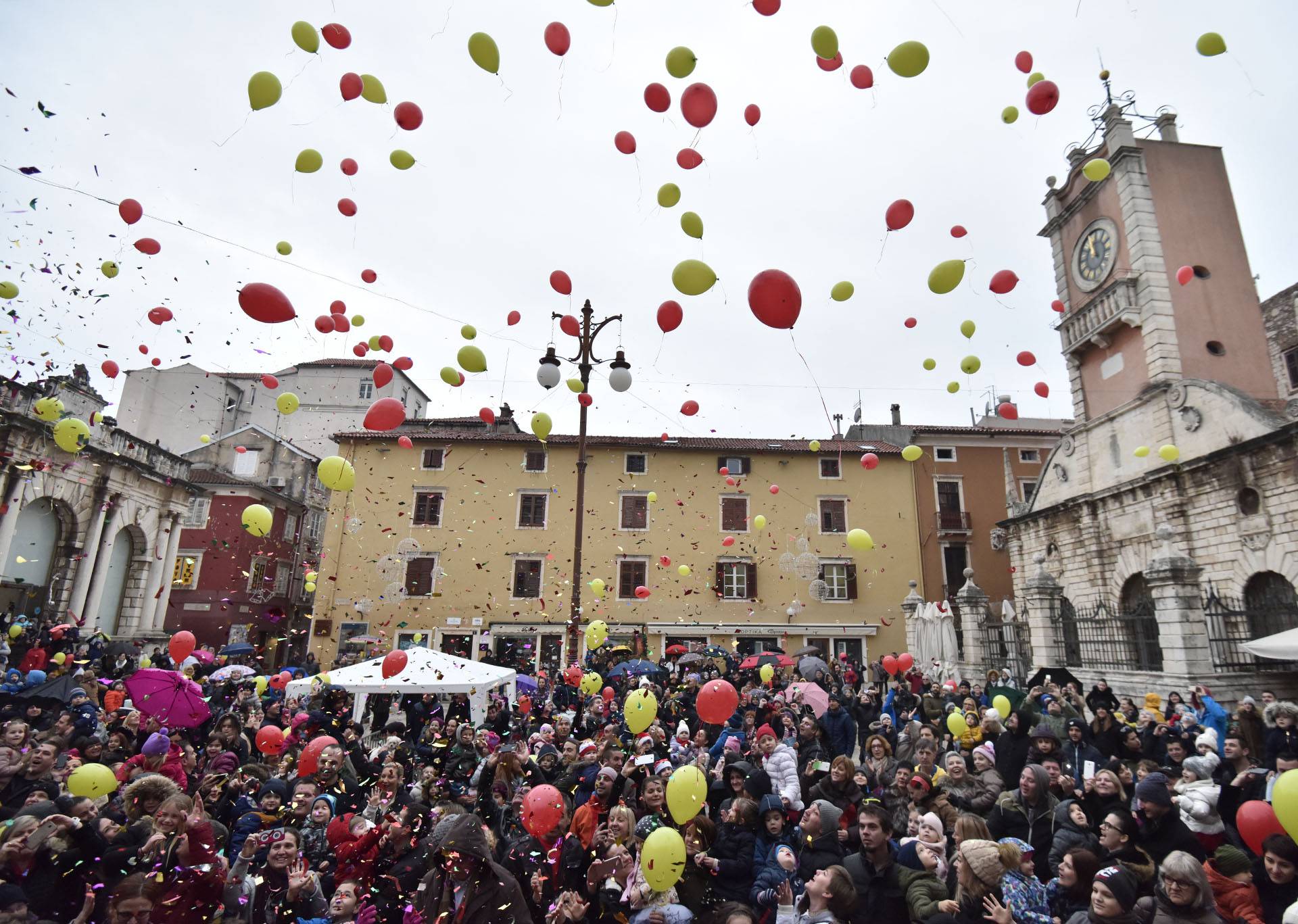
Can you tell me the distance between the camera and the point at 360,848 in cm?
467

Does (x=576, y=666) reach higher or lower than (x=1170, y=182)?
lower

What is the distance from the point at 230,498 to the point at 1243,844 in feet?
114

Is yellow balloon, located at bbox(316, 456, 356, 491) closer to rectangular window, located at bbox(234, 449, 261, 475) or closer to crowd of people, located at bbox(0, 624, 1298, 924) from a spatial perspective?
crowd of people, located at bbox(0, 624, 1298, 924)

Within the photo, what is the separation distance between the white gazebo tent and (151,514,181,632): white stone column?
14.8 metres

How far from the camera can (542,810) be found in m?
4.94

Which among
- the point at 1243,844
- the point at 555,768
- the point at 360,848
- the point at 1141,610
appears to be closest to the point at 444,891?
the point at 360,848

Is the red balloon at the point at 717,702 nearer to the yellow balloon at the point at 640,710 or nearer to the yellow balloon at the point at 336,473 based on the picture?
the yellow balloon at the point at 640,710

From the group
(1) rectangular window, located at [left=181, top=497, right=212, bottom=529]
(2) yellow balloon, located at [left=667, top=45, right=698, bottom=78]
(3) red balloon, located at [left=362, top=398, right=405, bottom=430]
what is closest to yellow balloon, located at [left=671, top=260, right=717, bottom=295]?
(2) yellow balloon, located at [left=667, top=45, right=698, bottom=78]

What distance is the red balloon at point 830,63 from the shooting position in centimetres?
634

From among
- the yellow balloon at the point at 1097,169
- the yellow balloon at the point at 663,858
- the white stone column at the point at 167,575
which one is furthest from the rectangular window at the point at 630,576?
the yellow balloon at the point at 663,858

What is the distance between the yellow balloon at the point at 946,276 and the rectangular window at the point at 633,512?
21.1 m

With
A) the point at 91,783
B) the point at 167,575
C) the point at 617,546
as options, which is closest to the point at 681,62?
the point at 91,783

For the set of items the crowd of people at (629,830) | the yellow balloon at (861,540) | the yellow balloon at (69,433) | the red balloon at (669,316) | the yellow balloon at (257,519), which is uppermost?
the red balloon at (669,316)

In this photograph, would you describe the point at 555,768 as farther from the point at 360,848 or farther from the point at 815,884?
the point at 815,884
